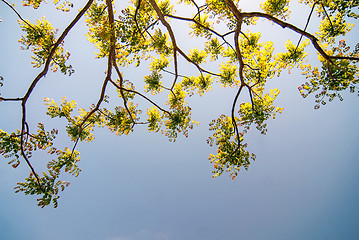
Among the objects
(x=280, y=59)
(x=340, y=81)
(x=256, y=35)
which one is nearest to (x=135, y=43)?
(x=256, y=35)

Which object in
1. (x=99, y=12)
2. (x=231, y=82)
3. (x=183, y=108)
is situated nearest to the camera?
(x=99, y=12)

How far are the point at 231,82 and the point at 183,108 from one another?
A: 7.07 ft

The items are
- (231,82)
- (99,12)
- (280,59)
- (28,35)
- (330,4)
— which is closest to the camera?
(330,4)

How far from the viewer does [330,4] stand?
173 inches

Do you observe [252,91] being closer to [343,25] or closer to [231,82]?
[231,82]

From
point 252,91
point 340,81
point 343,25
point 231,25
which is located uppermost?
point 231,25

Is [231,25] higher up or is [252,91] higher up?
[231,25]

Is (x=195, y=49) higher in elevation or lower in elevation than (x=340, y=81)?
higher

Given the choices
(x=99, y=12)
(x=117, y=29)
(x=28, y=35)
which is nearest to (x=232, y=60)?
(x=117, y=29)

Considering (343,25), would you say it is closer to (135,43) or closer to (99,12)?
(135,43)

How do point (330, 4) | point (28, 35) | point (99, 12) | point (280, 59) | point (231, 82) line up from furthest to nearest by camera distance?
point (231, 82) → point (280, 59) → point (99, 12) → point (28, 35) → point (330, 4)

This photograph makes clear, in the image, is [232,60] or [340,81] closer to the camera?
[340,81]

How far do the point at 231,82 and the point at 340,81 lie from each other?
3.21 m

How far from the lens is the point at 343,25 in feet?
15.7
